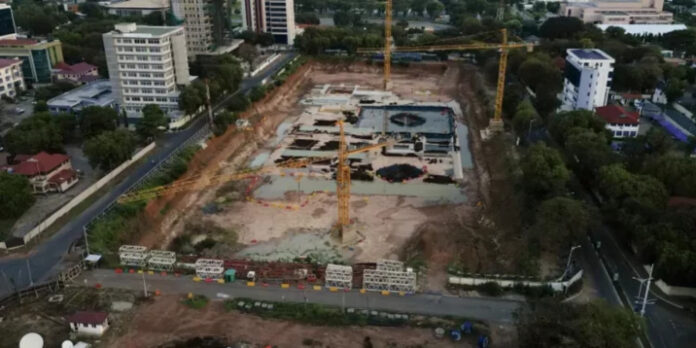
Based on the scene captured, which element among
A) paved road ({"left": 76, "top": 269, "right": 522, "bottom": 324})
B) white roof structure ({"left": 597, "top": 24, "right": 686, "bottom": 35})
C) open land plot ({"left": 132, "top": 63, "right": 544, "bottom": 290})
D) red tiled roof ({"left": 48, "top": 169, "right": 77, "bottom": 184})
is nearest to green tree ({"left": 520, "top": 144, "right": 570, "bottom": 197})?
open land plot ({"left": 132, "top": 63, "right": 544, "bottom": 290})

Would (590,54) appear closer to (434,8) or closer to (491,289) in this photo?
(491,289)

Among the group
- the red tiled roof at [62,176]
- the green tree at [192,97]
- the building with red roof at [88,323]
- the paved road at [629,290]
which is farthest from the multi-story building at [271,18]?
the building with red roof at [88,323]

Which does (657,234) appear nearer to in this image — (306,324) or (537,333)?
(537,333)

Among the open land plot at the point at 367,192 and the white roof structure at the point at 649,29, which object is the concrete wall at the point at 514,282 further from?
the white roof structure at the point at 649,29

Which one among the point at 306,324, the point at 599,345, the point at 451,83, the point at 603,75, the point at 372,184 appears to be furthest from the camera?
the point at 451,83

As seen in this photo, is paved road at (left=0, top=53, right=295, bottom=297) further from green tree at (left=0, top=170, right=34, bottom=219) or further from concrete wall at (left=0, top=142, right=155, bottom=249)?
green tree at (left=0, top=170, right=34, bottom=219)

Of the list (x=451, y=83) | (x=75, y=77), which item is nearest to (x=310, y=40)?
(x=451, y=83)
